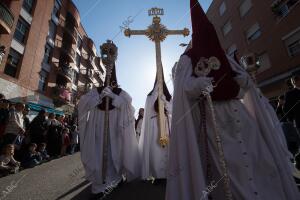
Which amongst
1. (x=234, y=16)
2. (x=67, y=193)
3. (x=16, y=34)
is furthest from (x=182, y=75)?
(x=234, y=16)

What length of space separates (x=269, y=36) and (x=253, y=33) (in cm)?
210

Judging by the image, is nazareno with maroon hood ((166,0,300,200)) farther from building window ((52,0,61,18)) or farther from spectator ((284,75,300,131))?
building window ((52,0,61,18))

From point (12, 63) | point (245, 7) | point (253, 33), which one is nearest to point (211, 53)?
point (12, 63)

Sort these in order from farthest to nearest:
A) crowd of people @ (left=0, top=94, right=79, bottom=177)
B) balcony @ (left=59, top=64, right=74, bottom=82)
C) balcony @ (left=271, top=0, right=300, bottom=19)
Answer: balcony @ (left=59, top=64, right=74, bottom=82), balcony @ (left=271, top=0, right=300, bottom=19), crowd of people @ (left=0, top=94, right=79, bottom=177)

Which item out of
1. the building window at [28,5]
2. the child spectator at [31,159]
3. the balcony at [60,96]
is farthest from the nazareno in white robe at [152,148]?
the balcony at [60,96]

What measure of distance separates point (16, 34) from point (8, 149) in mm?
13126

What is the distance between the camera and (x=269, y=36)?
14.4m

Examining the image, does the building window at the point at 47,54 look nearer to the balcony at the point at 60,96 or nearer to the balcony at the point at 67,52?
the balcony at the point at 67,52

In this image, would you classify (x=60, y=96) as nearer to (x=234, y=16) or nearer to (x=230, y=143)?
(x=234, y=16)

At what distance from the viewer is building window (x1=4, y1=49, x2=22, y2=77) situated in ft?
46.4

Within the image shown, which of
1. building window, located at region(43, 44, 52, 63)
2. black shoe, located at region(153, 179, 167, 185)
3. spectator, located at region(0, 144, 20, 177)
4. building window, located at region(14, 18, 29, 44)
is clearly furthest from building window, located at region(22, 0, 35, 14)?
black shoe, located at region(153, 179, 167, 185)

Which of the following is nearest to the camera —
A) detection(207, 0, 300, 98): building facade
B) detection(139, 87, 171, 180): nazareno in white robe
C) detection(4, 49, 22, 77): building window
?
detection(139, 87, 171, 180): nazareno in white robe

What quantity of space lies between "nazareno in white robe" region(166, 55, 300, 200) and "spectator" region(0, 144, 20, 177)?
5012 mm

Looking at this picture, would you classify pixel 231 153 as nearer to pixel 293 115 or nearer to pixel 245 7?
pixel 293 115
